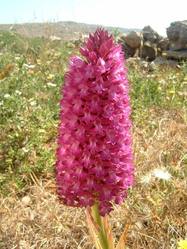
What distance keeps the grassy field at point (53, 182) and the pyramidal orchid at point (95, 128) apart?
4.35ft

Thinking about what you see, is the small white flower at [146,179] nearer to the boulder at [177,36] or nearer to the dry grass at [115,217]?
the dry grass at [115,217]

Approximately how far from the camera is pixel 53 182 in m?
4.72

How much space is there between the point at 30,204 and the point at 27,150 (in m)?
0.83

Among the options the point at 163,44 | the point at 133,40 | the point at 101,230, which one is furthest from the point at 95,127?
the point at 163,44

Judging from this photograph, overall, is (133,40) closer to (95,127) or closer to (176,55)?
(176,55)

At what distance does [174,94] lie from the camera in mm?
7426

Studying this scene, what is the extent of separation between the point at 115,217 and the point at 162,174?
55cm

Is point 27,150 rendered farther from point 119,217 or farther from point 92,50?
point 92,50

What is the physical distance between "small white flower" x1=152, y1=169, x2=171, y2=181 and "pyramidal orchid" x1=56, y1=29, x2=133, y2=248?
1690mm

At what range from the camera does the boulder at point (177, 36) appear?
1505 cm

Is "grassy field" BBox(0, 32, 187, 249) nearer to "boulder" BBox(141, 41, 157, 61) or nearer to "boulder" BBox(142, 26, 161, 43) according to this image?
"boulder" BBox(141, 41, 157, 61)

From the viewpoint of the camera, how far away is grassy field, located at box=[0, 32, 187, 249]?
3.79m

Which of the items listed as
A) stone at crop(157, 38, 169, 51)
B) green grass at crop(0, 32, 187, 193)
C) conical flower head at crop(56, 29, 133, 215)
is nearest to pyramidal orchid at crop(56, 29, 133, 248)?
conical flower head at crop(56, 29, 133, 215)

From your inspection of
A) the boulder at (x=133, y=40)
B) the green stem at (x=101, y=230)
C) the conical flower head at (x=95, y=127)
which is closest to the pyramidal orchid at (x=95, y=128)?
the conical flower head at (x=95, y=127)
